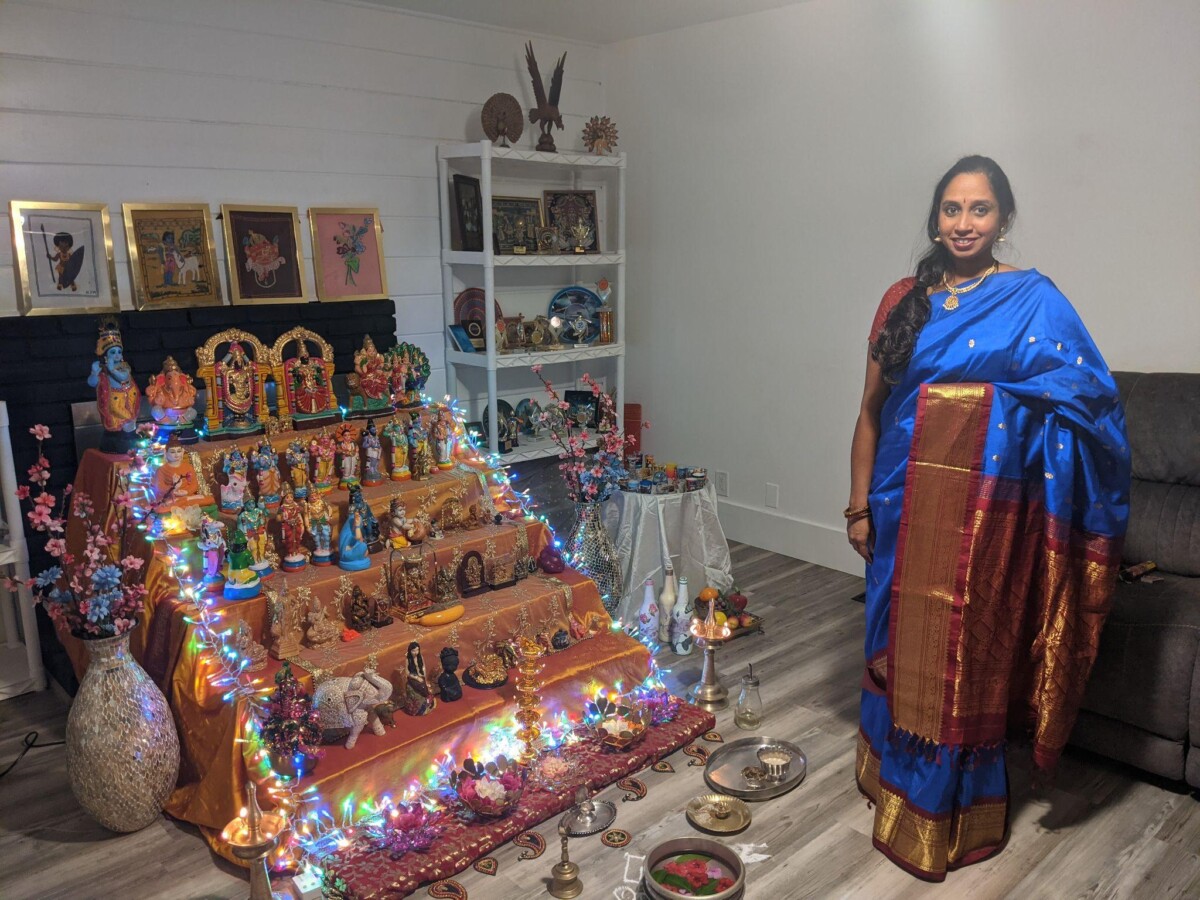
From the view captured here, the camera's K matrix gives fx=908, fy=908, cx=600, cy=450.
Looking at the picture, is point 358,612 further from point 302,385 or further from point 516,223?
point 516,223

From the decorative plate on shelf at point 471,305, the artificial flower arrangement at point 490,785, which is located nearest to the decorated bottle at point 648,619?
the artificial flower arrangement at point 490,785

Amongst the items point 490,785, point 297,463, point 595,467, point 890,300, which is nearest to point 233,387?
point 297,463

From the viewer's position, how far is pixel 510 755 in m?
2.91

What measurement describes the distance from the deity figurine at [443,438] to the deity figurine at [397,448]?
0.16m

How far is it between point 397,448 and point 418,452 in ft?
0.27

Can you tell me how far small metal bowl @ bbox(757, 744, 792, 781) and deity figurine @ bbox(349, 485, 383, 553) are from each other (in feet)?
4.87

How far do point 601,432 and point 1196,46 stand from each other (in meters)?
2.69

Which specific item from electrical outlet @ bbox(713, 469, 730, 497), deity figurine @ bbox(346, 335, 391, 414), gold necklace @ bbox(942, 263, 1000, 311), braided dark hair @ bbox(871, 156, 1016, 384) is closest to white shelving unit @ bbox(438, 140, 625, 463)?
electrical outlet @ bbox(713, 469, 730, 497)

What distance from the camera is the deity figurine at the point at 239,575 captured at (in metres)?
2.84

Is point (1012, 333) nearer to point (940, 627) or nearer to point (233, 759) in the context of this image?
point (940, 627)

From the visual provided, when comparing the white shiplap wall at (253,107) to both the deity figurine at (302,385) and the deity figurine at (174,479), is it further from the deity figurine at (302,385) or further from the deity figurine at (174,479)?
the deity figurine at (174,479)

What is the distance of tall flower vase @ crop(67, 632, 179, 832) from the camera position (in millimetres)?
2528

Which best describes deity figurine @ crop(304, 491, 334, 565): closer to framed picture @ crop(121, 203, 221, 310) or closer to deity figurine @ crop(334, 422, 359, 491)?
deity figurine @ crop(334, 422, 359, 491)

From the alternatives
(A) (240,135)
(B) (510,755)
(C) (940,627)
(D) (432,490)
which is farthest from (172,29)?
(C) (940,627)
